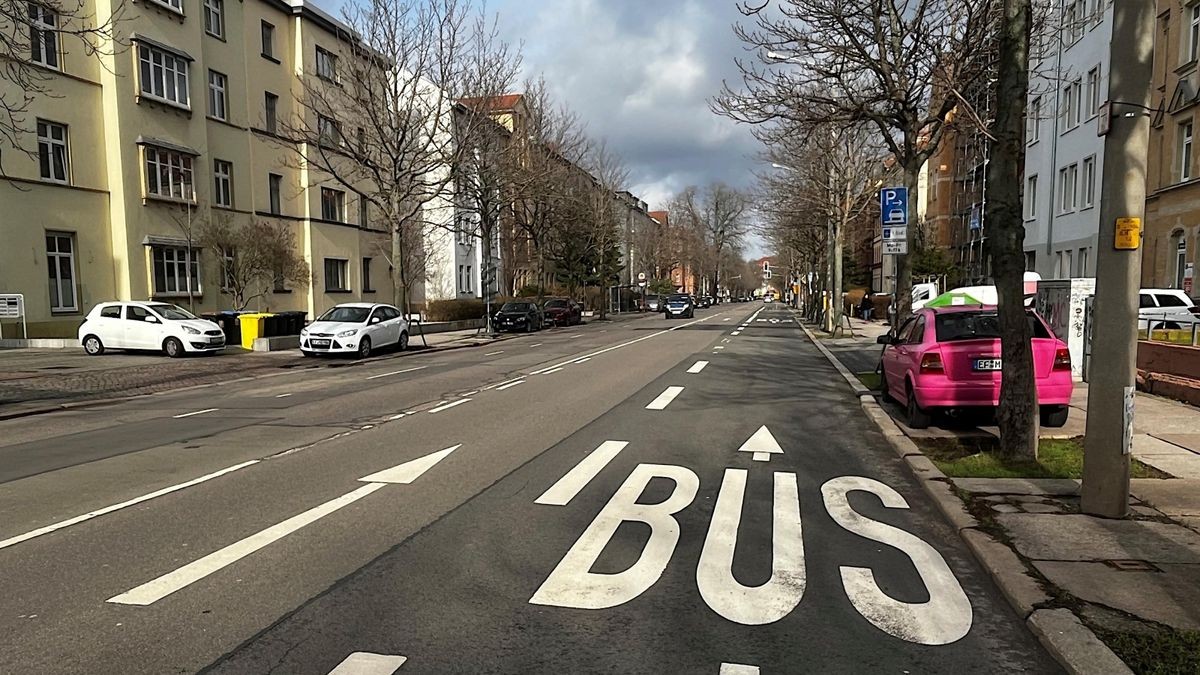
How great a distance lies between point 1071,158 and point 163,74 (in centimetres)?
3781

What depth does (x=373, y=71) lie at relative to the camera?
96.6 feet

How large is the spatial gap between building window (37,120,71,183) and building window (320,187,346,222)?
14.0 m

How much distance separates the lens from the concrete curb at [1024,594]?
351 centimetres

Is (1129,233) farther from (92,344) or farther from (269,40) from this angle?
(269,40)

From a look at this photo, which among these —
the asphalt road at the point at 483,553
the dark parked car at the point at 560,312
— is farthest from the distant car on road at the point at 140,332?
the dark parked car at the point at 560,312

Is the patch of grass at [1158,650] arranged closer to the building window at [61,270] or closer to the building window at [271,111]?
the building window at [61,270]

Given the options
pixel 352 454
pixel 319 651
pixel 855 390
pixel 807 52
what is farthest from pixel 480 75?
pixel 319 651

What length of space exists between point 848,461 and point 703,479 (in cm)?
192

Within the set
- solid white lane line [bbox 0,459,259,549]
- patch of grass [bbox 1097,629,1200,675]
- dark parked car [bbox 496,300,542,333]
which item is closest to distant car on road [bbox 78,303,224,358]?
solid white lane line [bbox 0,459,259,549]

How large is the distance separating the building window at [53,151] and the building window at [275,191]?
10517 millimetres

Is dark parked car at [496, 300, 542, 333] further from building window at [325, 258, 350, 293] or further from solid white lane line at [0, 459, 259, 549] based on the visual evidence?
solid white lane line at [0, 459, 259, 549]

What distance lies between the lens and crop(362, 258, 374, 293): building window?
43.8m

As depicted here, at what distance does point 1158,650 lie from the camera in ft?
11.6

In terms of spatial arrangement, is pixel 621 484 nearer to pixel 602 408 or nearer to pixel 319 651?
A: pixel 319 651
